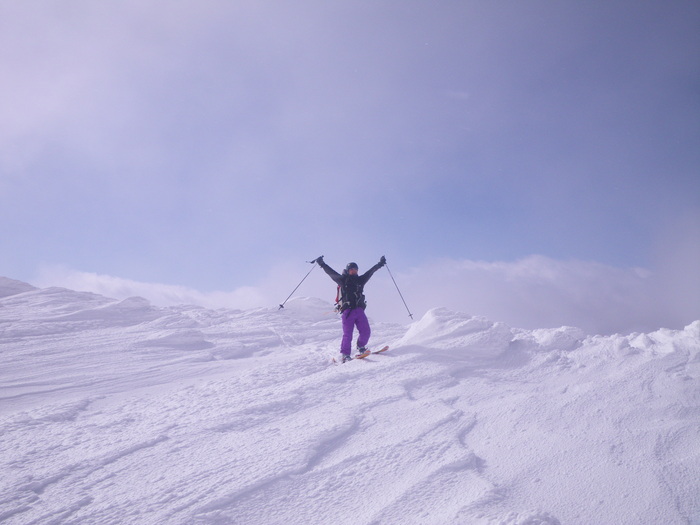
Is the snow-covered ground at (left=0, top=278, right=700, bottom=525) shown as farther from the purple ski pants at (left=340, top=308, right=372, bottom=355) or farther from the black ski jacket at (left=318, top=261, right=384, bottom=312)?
the black ski jacket at (left=318, top=261, right=384, bottom=312)

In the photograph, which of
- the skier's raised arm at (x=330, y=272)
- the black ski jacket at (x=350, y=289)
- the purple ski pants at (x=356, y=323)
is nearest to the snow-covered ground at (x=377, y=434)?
the purple ski pants at (x=356, y=323)

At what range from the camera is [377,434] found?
15.2 ft

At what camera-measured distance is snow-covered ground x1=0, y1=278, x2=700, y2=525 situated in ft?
11.3

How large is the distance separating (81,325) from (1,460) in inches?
333

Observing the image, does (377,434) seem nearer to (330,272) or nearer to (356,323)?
(356,323)

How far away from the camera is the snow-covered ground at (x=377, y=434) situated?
3.46m

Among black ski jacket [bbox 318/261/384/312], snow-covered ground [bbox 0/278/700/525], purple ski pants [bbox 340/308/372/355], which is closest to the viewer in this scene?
snow-covered ground [bbox 0/278/700/525]

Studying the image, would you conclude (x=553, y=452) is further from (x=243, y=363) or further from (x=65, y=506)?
(x=243, y=363)

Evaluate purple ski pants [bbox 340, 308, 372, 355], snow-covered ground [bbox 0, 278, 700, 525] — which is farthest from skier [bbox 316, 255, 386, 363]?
snow-covered ground [bbox 0, 278, 700, 525]

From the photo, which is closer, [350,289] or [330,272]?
[350,289]

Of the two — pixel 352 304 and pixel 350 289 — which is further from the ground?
pixel 350 289

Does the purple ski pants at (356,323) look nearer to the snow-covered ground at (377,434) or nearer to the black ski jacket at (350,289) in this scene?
the black ski jacket at (350,289)

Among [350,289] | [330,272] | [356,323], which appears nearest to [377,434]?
[356,323]

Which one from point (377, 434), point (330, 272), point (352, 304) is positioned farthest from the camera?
point (330, 272)
